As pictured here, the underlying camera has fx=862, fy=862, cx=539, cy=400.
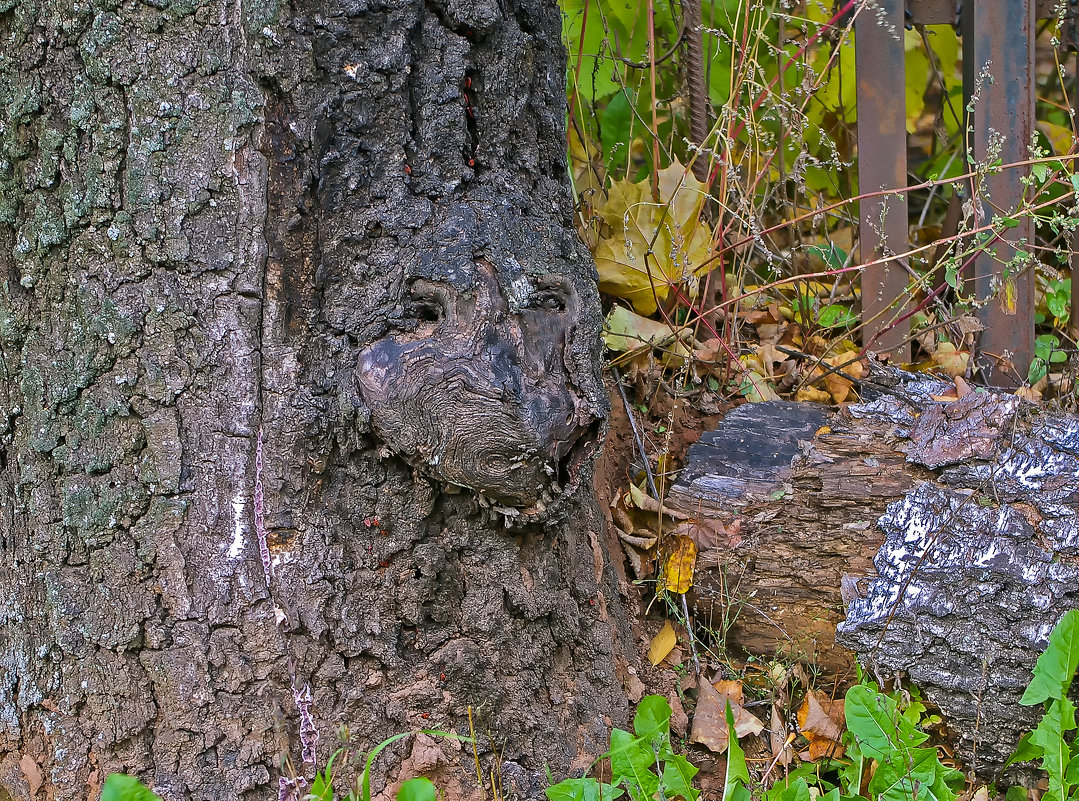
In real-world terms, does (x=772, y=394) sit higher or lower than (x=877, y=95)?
lower

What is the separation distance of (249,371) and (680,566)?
1.12 meters

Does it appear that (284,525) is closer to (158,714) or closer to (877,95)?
(158,714)

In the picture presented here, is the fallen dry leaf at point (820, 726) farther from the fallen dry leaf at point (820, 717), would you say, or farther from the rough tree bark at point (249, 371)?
the rough tree bark at point (249, 371)

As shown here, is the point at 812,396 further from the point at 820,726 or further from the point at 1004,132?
the point at 1004,132

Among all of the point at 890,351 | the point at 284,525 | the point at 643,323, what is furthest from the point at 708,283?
the point at 284,525

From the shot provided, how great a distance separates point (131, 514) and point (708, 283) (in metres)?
1.64

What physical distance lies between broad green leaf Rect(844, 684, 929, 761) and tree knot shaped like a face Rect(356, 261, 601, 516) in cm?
76

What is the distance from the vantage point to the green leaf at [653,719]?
5.52ft

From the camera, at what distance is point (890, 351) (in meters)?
2.58

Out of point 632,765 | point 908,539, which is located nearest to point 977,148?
point 908,539

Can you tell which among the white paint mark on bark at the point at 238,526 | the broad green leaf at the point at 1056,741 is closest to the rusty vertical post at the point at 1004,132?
the broad green leaf at the point at 1056,741

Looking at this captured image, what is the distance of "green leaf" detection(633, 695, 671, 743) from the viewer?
1682mm

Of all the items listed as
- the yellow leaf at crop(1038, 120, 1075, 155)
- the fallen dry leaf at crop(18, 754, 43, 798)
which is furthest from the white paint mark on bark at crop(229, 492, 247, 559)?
the yellow leaf at crop(1038, 120, 1075, 155)

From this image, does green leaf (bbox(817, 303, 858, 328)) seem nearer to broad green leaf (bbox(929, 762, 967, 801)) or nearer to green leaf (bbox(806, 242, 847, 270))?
green leaf (bbox(806, 242, 847, 270))
